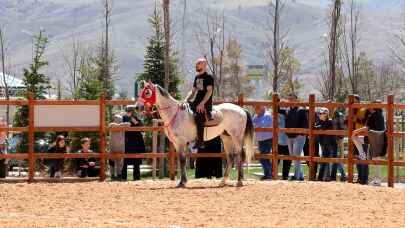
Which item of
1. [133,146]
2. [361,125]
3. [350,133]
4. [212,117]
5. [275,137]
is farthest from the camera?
[133,146]

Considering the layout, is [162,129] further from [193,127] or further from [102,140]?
[193,127]

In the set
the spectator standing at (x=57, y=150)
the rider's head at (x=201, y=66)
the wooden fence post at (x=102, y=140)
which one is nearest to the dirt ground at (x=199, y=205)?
the wooden fence post at (x=102, y=140)

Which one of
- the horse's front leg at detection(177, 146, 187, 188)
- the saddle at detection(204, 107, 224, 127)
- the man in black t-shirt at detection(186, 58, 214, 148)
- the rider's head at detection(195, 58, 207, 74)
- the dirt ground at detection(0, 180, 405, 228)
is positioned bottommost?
the dirt ground at detection(0, 180, 405, 228)

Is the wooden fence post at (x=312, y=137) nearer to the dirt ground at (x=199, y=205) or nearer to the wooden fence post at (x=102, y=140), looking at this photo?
the dirt ground at (x=199, y=205)

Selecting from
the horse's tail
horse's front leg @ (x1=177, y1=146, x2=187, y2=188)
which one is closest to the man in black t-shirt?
horse's front leg @ (x1=177, y1=146, x2=187, y2=188)

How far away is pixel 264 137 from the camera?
766 inches

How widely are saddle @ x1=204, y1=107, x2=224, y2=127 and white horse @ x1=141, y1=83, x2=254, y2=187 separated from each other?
0.05m

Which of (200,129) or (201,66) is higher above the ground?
(201,66)

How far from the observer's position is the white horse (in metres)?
16.5

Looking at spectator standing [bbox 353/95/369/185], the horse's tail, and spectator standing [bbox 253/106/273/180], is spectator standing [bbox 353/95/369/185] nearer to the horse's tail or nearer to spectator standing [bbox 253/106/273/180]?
spectator standing [bbox 253/106/273/180]

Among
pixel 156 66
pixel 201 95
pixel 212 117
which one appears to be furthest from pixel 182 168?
pixel 156 66

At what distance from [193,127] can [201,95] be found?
61cm

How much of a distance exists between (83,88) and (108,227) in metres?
20.1

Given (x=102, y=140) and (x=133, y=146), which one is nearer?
(x=102, y=140)
